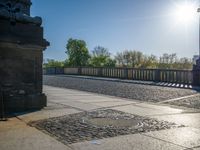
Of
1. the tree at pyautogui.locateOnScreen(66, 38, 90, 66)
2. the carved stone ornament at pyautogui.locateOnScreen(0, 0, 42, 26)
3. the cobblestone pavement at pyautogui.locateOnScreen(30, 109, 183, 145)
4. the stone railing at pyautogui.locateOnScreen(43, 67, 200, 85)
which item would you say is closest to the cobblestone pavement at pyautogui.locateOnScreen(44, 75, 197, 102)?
the stone railing at pyautogui.locateOnScreen(43, 67, 200, 85)

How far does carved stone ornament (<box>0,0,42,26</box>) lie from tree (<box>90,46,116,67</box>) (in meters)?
40.9

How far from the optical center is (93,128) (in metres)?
5.67

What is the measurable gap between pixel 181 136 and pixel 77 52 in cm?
4436

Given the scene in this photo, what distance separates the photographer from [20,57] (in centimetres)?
765

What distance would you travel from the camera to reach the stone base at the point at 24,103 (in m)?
7.30

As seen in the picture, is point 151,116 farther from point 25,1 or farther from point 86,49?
point 86,49

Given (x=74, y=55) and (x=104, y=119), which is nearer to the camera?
(x=104, y=119)

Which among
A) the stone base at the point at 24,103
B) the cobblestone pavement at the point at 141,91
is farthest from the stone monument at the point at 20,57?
the cobblestone pavement at the point at 141,91

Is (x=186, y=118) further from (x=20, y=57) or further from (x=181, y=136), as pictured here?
(x=20, y=57)

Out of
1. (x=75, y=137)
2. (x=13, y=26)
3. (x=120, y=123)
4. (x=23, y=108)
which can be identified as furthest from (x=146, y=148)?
(x=13, y=26)

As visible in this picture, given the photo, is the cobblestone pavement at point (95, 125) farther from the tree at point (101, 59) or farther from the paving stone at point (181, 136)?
the tree at point (101, 59)

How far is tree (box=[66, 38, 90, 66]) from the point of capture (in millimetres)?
48938

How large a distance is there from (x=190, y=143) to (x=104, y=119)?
2351 millimetres

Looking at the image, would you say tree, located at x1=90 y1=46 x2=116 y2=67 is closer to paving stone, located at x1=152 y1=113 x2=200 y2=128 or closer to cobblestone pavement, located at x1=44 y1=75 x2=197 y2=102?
cobblestone pavement, located at x1=44 y1=75 x2=197 y2=102
